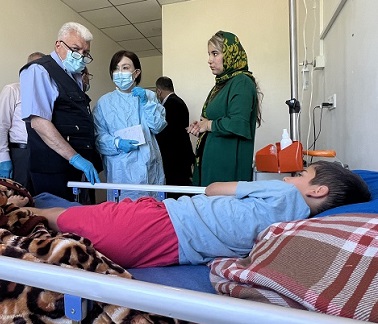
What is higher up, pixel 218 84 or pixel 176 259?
pixel 218 84

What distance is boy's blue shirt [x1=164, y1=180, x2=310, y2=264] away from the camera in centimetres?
92

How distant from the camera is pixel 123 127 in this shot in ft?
5.69

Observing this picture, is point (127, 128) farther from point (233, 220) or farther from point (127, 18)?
point (127, 18)

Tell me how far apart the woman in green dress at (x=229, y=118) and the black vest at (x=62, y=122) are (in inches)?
22.5

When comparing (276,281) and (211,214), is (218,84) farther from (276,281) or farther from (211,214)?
(276,281)

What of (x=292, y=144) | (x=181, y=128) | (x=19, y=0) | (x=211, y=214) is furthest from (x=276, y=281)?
(x=19, y=0)

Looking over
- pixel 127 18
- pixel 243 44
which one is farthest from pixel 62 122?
pixel 127 18

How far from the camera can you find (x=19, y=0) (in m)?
2.65

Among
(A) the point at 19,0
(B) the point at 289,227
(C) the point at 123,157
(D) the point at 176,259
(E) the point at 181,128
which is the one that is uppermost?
(A) the point at 19,0

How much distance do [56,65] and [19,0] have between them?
1660mm

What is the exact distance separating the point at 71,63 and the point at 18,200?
28.5 inches

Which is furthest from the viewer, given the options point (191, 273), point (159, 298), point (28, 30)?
point (28, 30)

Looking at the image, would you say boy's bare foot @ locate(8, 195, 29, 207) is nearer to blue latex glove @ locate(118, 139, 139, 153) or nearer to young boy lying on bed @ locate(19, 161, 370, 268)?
young boy lying on bed @ locate(19, 161, 370, 268)

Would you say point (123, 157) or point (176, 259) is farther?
point (123, 157)
